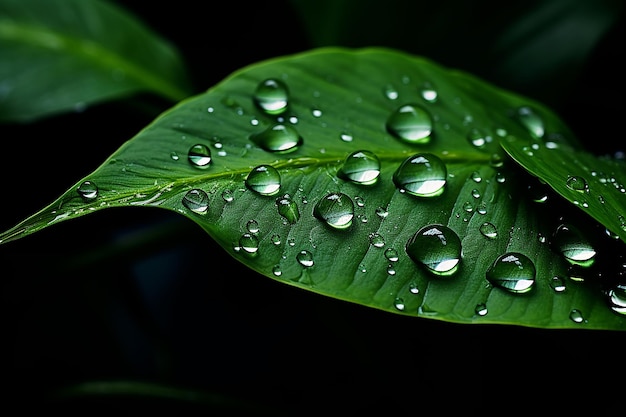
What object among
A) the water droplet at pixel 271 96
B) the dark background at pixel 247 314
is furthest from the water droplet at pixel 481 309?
the dark background at pixel 247 314

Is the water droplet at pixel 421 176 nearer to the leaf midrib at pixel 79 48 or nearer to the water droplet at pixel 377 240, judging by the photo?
the water droplet at pixel 377 240

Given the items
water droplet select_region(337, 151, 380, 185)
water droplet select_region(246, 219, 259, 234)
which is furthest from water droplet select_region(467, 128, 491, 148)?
water droplet select_region(246, 219, 259, 234)

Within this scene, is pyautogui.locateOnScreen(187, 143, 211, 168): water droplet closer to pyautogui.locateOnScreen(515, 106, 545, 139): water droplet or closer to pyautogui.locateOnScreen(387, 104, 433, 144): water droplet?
pyautogui.locateOnScreen(387, 104, 433, 144): water droplet

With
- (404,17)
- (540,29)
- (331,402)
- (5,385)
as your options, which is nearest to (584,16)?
(540,29)

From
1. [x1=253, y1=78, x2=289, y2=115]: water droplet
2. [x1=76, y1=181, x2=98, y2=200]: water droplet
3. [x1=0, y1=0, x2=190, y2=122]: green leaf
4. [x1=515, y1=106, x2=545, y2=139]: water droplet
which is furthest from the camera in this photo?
[x1=0, y1=0, x2=190, y2=122]: green leaf

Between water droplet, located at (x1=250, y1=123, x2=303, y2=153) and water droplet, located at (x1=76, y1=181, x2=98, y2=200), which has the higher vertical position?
water droplet, located at (x1=250, y1=123, x2=303, y2=153)

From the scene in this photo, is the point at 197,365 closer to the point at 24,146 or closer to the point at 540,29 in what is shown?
the point at 24,146

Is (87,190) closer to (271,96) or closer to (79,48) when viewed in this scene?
(271,96)
